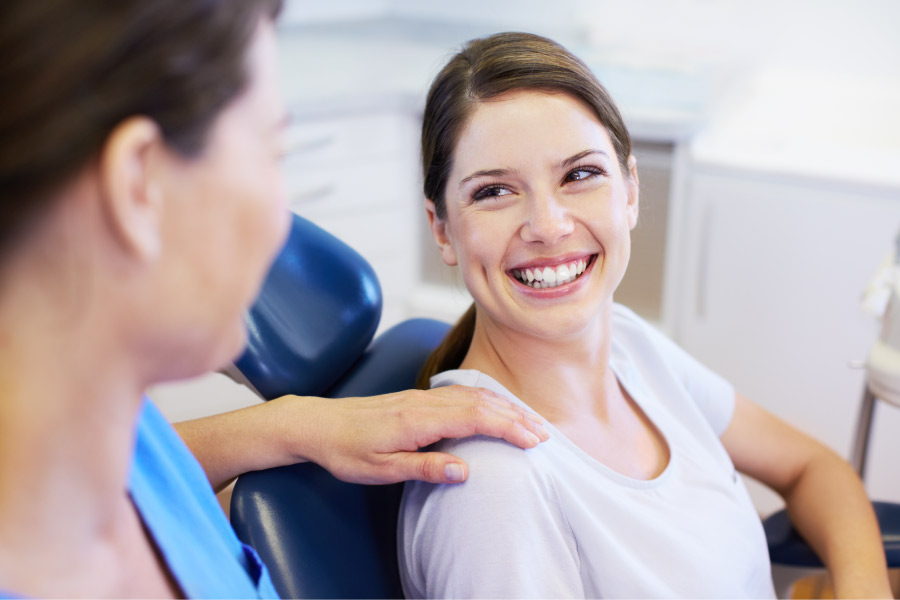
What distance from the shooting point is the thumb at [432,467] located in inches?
36.1

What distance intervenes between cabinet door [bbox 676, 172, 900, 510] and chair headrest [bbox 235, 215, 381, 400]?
4.00 ft

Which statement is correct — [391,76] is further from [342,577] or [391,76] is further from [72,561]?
[72,561]

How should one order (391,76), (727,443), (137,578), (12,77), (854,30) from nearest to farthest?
(12,77) → (137,578) → (727,443) → (854,30) → (391,76)

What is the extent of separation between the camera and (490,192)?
1.03 m

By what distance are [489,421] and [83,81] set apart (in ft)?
1.95

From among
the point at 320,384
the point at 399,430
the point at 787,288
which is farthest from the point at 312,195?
the point at 399,430

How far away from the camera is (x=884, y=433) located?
2041 millimetres

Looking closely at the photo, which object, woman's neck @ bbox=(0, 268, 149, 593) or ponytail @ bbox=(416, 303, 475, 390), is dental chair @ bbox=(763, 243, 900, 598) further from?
woman's neck @ bbox=(0, 268, 149, 593)

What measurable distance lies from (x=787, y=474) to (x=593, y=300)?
0.52m

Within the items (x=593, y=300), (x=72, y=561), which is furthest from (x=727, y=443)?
(x=72, y=561)

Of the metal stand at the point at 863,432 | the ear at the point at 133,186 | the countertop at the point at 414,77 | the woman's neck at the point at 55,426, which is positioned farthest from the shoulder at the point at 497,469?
the countertop at the point at 414,77

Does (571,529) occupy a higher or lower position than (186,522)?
lower

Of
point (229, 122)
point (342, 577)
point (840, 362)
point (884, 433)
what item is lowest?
point (884, 433)

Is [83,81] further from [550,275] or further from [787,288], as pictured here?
[787,288]
